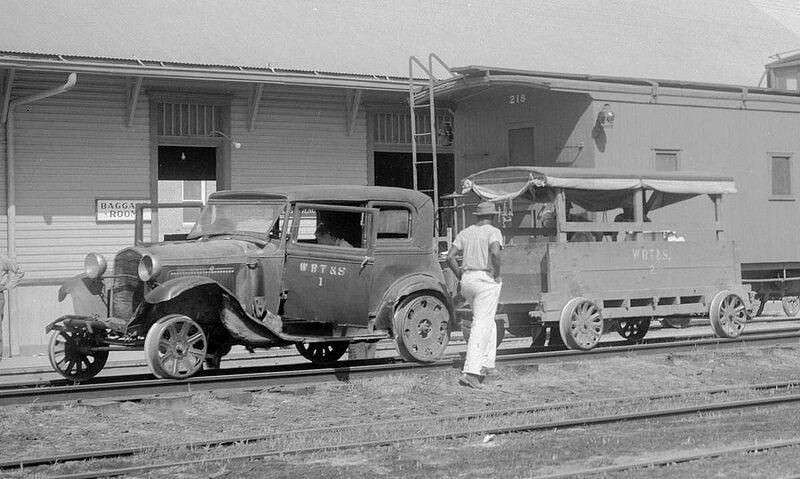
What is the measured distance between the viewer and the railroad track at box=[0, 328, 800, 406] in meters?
10.1

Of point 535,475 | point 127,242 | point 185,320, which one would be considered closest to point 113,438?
point 185,320

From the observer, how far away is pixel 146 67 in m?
17.4

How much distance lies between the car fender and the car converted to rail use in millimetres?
1661

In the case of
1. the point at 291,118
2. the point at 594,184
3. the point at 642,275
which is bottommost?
the point at 642,275

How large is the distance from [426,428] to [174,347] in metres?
2.82

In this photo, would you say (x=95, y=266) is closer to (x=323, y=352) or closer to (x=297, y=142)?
(x=323, y=352)

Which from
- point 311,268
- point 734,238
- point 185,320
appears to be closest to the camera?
point 185,320

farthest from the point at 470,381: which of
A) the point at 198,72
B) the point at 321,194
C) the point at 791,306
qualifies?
the point at 791,306

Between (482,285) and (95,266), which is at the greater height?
(95,266)

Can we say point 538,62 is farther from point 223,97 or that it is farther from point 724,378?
point 724,378

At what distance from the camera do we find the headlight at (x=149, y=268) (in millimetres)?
10469

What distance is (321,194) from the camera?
11688mm

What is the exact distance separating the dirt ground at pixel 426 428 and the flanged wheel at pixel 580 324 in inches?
22.4

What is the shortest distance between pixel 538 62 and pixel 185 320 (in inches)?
545
